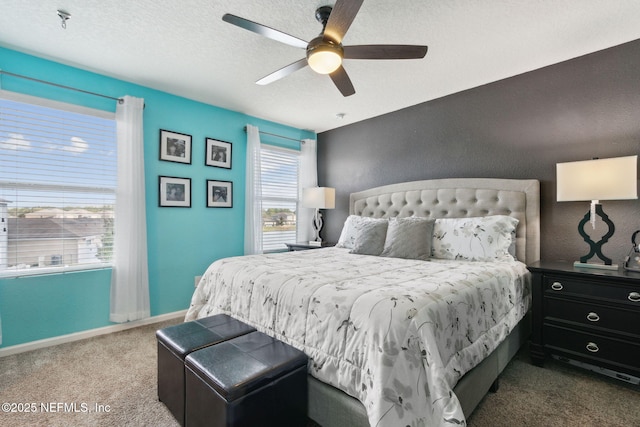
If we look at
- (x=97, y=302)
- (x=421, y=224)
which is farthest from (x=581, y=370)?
(x=97, y=302)

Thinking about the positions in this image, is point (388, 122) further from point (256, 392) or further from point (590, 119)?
point (256, 392)

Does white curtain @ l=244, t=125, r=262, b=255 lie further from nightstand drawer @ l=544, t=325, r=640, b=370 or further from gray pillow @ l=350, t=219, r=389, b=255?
nightstand drawer @ l=544, t=325, r=640, b=370

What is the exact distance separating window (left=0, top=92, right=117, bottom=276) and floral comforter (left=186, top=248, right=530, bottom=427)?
4.98ft

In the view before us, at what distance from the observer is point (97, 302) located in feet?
9.68

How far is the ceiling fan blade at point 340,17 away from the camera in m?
1.55

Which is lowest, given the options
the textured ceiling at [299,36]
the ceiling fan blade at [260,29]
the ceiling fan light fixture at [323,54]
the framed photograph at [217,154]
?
the framed photograph at [217,154]

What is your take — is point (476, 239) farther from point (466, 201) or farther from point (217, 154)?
point (217, 154)

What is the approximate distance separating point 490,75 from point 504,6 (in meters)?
1.10

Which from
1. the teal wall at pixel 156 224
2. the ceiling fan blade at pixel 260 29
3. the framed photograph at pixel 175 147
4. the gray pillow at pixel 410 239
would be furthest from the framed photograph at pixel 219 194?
the ceiling fan blade at pixel 260 29

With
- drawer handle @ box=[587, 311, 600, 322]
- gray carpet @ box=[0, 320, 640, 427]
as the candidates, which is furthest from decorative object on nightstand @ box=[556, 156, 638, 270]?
gray carpet @ box=[0, 320, 640, 427]

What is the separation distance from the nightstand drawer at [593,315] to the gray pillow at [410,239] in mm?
960

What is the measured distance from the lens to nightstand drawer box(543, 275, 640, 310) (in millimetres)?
1936

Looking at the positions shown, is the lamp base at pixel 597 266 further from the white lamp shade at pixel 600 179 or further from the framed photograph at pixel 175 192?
the framed photograph at pixel 175 192

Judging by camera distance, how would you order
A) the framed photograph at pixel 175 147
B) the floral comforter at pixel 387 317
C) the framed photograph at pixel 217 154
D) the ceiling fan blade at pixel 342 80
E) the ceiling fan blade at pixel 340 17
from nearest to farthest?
the floral comforter at pixel 387 317
the ceiling fan blade at pixel 340 17
the ceiling fan blade at pixel 342 80
the framed photograph at pixel 175 147
the framed photograph at pixel 217 154
